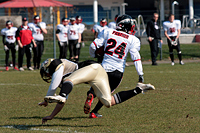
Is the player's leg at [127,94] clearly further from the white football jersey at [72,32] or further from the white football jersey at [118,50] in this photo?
the white football jersey at [72,32]

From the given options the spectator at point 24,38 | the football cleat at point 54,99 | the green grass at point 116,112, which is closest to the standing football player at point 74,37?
the spectator at point 24,38

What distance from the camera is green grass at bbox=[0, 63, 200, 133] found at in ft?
17.2

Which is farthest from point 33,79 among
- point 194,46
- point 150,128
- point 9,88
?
point 194,46

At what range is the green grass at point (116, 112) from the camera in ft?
17.2

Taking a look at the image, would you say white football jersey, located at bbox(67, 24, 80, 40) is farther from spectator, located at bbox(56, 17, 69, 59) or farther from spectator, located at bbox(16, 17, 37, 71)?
spectator, located at bbox(16, 17, 37, 71)

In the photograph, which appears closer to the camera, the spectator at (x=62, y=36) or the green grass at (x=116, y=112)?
the green grass at (x=116, y=112)

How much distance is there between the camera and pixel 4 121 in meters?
5.84

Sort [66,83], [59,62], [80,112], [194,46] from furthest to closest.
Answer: [194,46], [80,112], [59,62], [66,83]

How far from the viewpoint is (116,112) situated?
6.43 m

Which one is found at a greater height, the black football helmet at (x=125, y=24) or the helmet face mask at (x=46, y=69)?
the black football helmet at (x=125, y=24)

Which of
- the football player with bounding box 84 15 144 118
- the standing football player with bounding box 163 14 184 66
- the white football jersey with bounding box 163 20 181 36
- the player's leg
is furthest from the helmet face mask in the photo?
the white football jersey with bounding box 163 20 181 36

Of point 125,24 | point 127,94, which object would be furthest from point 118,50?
point 127,94

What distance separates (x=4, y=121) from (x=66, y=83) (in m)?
1.56

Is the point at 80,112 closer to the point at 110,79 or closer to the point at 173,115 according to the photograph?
the point at 110,79
